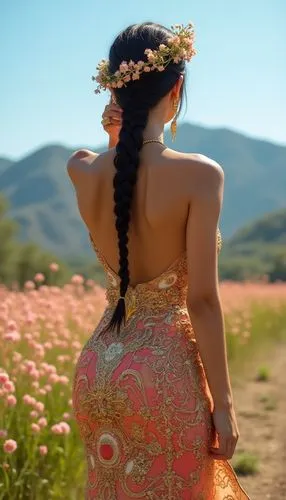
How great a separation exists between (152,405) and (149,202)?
64 cm

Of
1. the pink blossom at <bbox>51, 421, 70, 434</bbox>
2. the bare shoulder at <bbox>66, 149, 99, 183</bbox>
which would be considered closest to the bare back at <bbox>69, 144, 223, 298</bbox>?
the bare shoulder at <bbox>66, 149, 99, 183</bbox>

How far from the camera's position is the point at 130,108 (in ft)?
9.38

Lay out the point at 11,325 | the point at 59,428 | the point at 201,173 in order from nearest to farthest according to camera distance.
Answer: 1. the point at 201,173
2. the point at 59,428
3. the point at 11,325

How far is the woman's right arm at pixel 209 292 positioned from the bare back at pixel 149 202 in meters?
0.02

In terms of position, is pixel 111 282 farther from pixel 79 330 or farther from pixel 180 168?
pixel 79 330

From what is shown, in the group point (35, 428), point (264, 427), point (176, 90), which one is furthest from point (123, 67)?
point (264, 427)

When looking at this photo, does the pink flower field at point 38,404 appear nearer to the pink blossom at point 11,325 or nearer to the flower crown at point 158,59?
the pink blossom at point 11,325

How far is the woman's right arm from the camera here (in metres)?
2.63

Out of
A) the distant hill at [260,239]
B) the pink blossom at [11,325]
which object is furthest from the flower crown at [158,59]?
the distant hill at [260,239]

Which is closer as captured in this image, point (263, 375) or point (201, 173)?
point (201, 173)

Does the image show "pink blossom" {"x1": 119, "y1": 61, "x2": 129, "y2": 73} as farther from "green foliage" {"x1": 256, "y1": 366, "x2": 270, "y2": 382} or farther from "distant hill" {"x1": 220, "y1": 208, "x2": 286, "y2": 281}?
"distant hill" {"x1": 220, "y1": 208, "x2": 286, "y2": 281}

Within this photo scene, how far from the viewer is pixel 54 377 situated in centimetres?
480

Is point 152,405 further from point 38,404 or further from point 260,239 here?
point 260,239

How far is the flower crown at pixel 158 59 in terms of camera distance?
9.23ft
